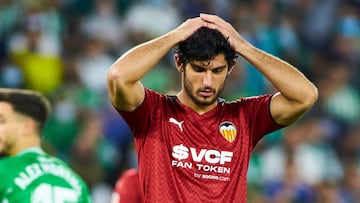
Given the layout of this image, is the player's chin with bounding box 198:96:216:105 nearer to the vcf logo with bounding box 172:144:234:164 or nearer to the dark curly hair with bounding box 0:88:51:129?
the vcf logo with bounding box 172:144:234:164

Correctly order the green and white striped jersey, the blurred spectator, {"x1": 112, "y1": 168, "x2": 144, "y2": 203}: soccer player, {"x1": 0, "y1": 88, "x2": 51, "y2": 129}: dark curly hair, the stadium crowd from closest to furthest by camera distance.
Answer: the green and white striped jersey → {"x1": 112, "y1": 168, "x2": 144, "y2": 203}: soccer player → {"x1": 0, "y1": 88, "x2": 51, "y2": 129}: dark curly hair → the stadium crowd → the blurred spectator

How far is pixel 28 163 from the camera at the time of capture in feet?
26.6

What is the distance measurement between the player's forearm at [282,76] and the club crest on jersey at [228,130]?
35cm

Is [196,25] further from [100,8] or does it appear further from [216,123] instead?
[100,8]

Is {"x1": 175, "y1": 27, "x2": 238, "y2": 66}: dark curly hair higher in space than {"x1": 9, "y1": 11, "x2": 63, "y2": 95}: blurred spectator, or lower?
lower

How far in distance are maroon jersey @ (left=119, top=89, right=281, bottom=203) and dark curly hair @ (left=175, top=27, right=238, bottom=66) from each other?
1.12 feet

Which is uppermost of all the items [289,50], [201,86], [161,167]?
[289,50]

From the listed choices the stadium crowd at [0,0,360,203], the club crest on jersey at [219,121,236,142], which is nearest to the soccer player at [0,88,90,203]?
the club crest on jersey at [219,121,236,142]

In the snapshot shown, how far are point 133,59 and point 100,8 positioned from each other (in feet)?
27.8

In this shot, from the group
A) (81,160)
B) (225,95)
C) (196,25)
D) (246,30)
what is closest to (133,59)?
(196,25)

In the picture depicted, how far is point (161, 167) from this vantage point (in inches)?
276

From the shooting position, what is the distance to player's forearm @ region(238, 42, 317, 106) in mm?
7055

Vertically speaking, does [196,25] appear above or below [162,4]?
below

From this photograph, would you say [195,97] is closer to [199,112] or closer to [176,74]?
[199,112]
